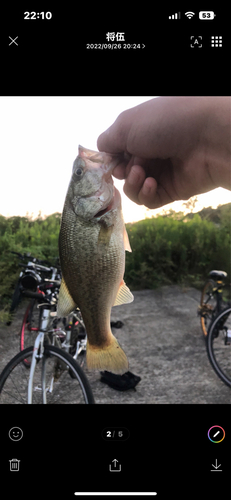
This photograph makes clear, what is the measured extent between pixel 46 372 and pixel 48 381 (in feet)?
0.28

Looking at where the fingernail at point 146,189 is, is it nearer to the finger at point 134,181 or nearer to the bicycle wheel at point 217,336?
the finger at point 134,181

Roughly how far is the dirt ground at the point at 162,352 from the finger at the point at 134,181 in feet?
8.40

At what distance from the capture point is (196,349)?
13.5ft

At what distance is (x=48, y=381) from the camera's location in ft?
9.48

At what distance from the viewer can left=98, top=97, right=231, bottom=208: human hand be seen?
101 centimetres

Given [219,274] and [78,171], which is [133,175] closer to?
[78,171]

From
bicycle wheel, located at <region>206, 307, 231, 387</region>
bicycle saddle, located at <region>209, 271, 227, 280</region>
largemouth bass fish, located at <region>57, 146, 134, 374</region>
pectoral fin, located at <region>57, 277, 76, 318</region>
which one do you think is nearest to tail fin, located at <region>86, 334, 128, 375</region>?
largemouth bass fish, located at <region>57, 146, 134, 374</region>
